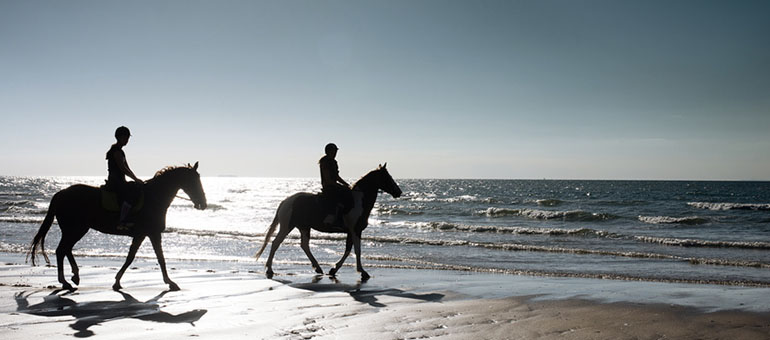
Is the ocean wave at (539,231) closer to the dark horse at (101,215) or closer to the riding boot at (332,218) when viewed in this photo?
the riding boot at (332,218)

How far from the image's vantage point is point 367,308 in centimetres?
684

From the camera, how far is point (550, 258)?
15195 millimetres

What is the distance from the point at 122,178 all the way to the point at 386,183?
4.66m

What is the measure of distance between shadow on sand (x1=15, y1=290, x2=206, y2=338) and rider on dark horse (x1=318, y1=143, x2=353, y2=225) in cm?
388

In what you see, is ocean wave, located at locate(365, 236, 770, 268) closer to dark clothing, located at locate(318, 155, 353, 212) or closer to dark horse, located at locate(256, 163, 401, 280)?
dark horse, located at locate(256, 163, 401, 280)

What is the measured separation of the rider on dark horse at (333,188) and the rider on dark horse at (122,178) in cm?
328

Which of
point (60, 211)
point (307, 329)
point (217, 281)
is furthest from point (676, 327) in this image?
point (60, 211)


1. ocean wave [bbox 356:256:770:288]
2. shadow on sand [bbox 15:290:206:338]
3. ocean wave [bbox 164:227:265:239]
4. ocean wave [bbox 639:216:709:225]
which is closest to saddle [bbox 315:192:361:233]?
ocean wave [bbox 356:256:770:288]

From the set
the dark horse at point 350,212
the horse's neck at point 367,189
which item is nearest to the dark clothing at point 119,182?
the dark horse at point 350,212

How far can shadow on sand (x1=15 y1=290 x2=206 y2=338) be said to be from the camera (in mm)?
5828

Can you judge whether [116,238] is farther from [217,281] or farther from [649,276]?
[649,276]

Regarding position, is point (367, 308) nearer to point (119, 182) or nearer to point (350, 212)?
point (350, 212)

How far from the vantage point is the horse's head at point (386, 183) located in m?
10.6

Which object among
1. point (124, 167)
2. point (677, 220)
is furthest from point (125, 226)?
point (677, 220)
